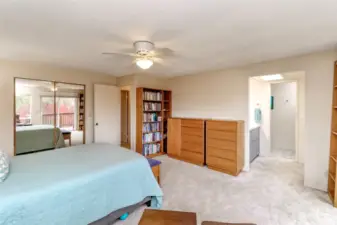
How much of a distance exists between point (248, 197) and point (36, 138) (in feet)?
13.3

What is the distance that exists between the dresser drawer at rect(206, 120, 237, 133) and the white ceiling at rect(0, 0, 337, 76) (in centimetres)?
127

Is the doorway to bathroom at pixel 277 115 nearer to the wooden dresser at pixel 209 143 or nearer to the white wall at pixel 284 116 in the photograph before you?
the white wall at pixel 284 116

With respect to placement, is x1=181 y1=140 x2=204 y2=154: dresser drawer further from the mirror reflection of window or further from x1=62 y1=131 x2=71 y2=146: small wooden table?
x1=62 y1=131 x2=71 y2=146: small wooden table

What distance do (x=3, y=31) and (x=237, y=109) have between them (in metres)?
3.89

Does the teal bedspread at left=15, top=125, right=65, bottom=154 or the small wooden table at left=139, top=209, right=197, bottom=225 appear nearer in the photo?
the small wooden table at left=139, top=209, right=197, bottom=225

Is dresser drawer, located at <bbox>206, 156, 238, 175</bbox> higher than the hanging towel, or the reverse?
the hanging towel

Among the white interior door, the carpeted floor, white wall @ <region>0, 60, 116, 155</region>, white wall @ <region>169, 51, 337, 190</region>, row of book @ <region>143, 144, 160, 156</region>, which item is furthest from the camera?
row of book @ <region>143, 144, 160, 156</region>

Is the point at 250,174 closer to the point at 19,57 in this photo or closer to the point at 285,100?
the point at 285,100

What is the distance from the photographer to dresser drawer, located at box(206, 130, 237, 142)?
3.55 metres

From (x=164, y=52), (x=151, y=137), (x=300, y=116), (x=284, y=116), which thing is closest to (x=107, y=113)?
(x=151, y=137)

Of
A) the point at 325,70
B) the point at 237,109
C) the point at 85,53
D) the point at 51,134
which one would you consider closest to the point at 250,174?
the point at 237,109

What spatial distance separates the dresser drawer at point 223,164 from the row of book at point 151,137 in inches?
61.0

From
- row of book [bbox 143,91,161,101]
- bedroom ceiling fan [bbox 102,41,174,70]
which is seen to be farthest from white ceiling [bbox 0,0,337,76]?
row of book [bbox 143,91,161,101]

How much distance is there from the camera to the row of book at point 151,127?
4.70 m
